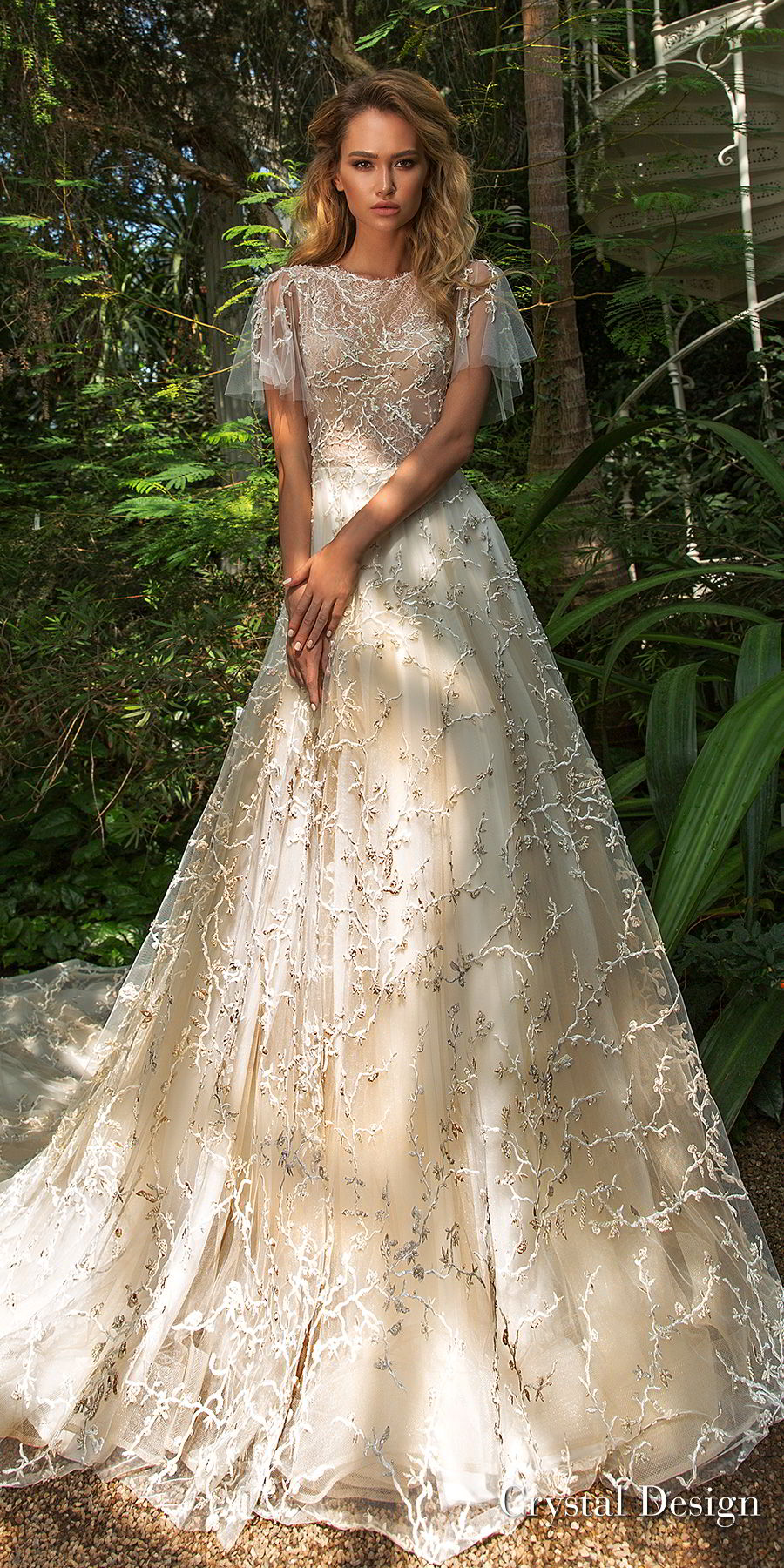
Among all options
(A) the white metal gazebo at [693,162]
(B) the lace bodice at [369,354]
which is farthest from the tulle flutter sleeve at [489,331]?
(A) the white metal gazebo at [693,162]

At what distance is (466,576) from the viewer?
1927mm

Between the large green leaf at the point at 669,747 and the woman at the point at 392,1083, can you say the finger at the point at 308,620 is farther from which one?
the large green leaf at the point at 669,747

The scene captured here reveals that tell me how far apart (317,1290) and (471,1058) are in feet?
1.23

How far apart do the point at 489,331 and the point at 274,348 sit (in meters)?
0.36

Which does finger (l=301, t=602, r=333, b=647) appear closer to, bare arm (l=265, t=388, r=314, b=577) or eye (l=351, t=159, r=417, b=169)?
bare arm (l=265, t=388, r=314, b=577)

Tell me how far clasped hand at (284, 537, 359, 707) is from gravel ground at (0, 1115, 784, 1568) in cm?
114

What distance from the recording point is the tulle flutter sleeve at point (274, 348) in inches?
77.3

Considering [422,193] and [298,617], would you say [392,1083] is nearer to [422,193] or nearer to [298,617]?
[298,617]

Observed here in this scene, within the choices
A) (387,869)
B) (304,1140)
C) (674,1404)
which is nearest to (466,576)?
(387,869)

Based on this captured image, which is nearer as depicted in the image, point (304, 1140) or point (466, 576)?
point (304, 1140)

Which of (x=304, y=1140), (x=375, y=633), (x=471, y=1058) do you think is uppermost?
(x=375, y=633)

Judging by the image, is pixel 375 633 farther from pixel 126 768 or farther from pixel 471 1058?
pixel 126 768

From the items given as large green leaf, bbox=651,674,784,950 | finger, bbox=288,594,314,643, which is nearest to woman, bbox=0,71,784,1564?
finger, bbox=288,594,314,643

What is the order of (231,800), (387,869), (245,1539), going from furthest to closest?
1. (231,800)
2. (387,869)
3. (245,1539)
